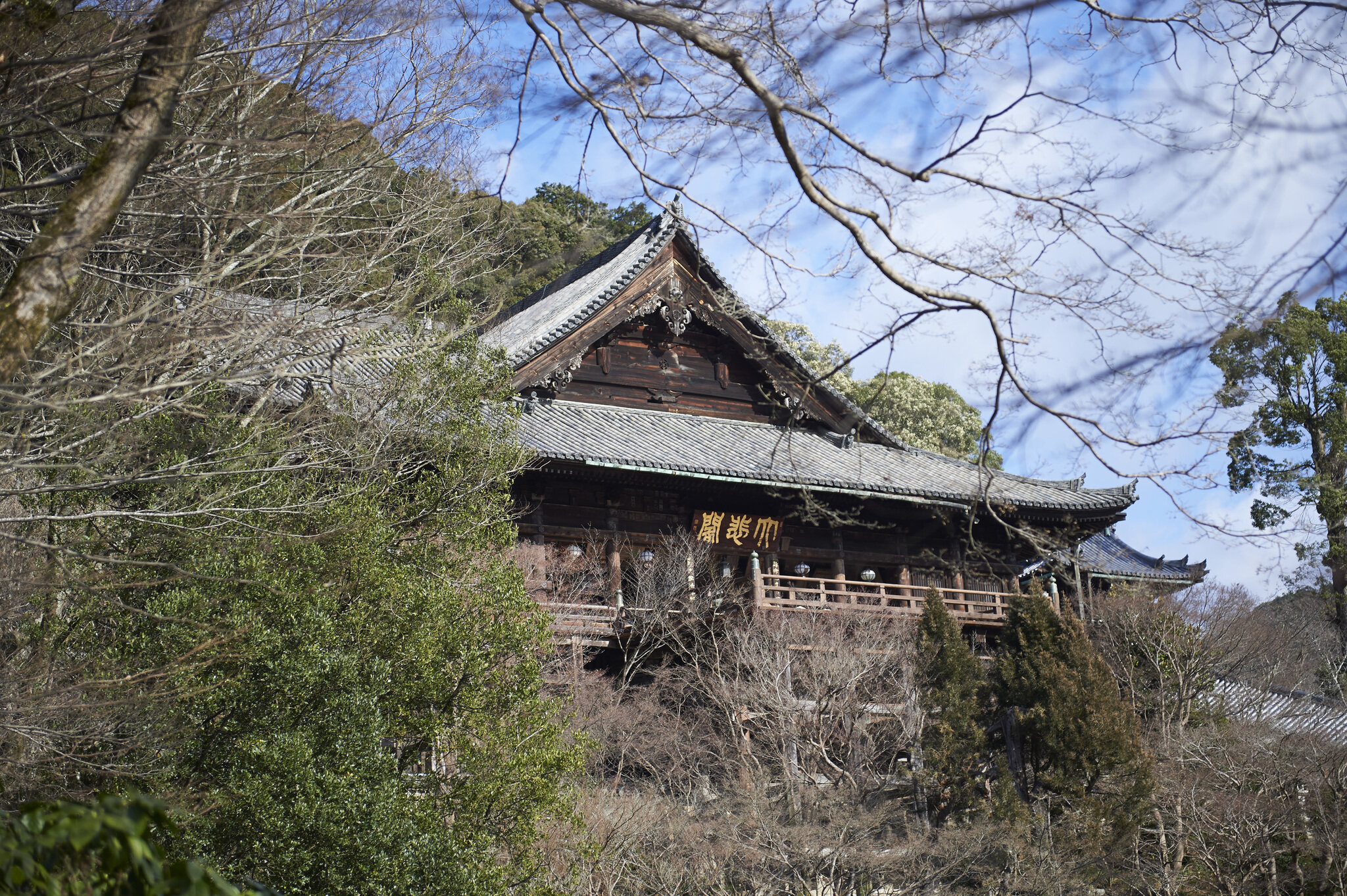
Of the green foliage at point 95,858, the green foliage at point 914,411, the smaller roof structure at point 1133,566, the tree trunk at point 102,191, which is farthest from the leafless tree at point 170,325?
the green foliage at point 914,411

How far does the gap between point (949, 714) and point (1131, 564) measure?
973cm

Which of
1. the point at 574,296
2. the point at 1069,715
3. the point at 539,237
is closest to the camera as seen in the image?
the point at 1069,715

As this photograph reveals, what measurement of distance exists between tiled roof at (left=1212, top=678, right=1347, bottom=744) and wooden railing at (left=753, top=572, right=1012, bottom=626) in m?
3.45

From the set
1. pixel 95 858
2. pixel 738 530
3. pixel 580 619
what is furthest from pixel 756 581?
pixel 95 858

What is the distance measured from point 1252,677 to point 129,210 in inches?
692

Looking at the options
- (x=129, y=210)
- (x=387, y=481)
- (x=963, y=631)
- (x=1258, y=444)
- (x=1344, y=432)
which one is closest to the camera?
(x=1258, y=444)

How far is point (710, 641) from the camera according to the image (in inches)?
577

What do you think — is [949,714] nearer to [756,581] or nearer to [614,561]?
[756,581]

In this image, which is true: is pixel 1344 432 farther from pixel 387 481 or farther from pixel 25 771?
pixel 25 771

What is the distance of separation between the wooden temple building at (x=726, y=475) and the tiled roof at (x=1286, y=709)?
8.98ft

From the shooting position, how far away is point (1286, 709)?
1897cm

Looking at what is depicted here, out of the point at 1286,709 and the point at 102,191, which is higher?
the point at 102,191

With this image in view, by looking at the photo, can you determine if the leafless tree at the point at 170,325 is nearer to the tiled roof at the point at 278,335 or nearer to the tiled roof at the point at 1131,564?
the tiled roof at the point at 278,335

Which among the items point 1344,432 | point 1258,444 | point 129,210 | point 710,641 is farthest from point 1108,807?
point 129,210
